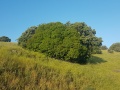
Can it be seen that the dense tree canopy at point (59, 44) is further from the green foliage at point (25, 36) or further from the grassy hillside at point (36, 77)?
the grassy hillside at point (36, 77)

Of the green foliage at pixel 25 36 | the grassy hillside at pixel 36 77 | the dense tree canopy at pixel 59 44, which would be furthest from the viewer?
the green foliage at pixel 25 36

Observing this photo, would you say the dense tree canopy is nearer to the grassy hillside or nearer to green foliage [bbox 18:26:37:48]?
green foliage [bbox 18:26:37:48]

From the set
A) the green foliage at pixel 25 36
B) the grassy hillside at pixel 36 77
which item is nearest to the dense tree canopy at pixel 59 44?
the green foliage at pixel 25 36

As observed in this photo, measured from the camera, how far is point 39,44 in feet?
127

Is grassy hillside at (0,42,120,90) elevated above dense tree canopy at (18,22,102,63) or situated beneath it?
situated beneath

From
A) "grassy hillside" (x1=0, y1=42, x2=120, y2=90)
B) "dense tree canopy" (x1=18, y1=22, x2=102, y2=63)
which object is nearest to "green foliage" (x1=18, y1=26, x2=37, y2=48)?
"dense tree canopy" (x1=18, y1=22, x2=102, y2=63)

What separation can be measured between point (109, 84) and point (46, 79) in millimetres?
7146

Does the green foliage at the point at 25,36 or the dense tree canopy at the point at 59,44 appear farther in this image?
the green foliage at the point at 25,36

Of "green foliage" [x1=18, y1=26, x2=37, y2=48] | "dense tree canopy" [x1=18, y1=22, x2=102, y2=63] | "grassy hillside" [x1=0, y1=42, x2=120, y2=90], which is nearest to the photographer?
"grassy hillside" [x1=0, y1=42, x2=120, y2=90]

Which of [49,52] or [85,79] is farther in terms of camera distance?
[49,52]

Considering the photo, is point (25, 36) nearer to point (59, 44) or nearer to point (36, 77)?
point (59, 44)

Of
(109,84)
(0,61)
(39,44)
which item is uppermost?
(39,44)

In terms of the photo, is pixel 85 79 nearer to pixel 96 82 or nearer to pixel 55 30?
pixel 96 82

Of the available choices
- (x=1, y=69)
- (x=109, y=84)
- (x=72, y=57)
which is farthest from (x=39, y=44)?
(x=1, y=69)
